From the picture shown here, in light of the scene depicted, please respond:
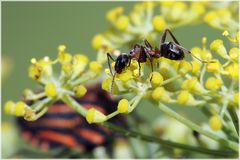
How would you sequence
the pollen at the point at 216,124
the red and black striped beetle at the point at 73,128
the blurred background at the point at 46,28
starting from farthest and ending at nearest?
the blurred background at the point at 46,28 → the red and black striped beetle at the point at 73,128 → the pollen at the point at 216,124

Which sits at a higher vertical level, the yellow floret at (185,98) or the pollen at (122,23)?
the pollen at (122,23)

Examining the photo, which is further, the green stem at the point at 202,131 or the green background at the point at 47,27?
the green background at the point at 47,27

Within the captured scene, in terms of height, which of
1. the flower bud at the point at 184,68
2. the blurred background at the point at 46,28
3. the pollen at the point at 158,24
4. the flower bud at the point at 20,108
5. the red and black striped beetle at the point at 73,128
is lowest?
the red and black striped beetle at the point at 73,128

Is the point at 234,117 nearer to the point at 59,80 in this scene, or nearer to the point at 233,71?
the point at 233,71

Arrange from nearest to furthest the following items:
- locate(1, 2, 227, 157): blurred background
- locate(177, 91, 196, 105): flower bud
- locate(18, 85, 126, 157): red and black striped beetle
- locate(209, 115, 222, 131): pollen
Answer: locate(209, 115, 222, 131): pollen
locate(177, 91, 196, 105): flower bud
locate(18, 85, 126, 157): red and black striped beetle
locate(1, 2, 227, 157): blurred background

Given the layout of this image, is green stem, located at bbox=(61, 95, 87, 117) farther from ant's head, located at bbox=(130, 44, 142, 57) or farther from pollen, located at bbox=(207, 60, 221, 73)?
pollen, located at bbox=(207, 60, 221, 73)

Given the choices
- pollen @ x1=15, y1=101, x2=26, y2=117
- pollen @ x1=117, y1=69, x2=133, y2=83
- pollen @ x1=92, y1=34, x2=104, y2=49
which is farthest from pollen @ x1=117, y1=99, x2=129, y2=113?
pollen @ x1=92, y1=34, x2=104, y2=49

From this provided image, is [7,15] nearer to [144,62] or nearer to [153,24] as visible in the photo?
[153,24]

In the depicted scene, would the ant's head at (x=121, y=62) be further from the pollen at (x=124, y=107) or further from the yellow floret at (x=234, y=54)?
the yellow floret at (x=234, y=54)

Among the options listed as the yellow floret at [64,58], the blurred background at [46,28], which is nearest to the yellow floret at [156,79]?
the yellow floret at [64,58]

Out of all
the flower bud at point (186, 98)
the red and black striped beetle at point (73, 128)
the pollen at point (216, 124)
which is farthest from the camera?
the red and black striped beetle at point (73, 128)
